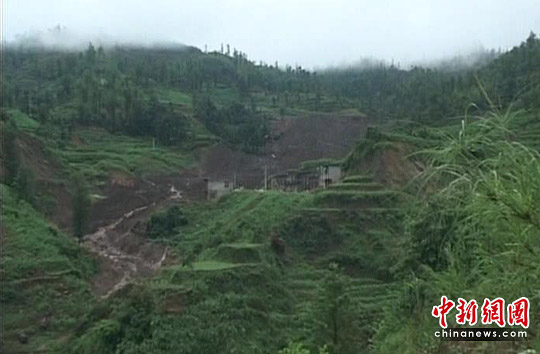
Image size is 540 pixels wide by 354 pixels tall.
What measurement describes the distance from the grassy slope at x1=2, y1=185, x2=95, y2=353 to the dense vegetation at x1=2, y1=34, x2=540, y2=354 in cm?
6

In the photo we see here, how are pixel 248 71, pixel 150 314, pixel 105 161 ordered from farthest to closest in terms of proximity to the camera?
pixel 248 71
pixel 105 161
pixel 150 314

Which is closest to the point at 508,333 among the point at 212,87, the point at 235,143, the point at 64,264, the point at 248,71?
the point at 64,264

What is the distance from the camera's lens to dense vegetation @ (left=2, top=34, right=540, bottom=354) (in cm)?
213

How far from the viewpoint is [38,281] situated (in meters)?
18.1

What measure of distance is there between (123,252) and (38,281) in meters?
8.14

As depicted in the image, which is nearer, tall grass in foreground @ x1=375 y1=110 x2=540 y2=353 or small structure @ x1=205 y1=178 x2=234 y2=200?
tall grass in foreground @ x1=375 y1=110 x2=540 y2=353

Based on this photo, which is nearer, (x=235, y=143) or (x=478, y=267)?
(x=478, y=267)

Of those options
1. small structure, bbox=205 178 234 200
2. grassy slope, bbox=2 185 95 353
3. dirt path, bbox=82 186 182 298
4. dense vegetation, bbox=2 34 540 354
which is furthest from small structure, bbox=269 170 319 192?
grassy slope, bbox=2 185 95 353

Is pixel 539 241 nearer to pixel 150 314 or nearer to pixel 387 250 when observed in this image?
pixel 150 314

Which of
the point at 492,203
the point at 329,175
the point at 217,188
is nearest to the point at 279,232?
the point at 329,175

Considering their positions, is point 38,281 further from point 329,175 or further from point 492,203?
point 492,203

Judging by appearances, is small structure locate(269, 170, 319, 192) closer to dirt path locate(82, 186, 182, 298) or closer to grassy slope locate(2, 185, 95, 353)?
dirt path locate(82, 186, 182, 298)

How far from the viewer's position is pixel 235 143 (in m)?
45.8

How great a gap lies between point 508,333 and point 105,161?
34.1 metres
